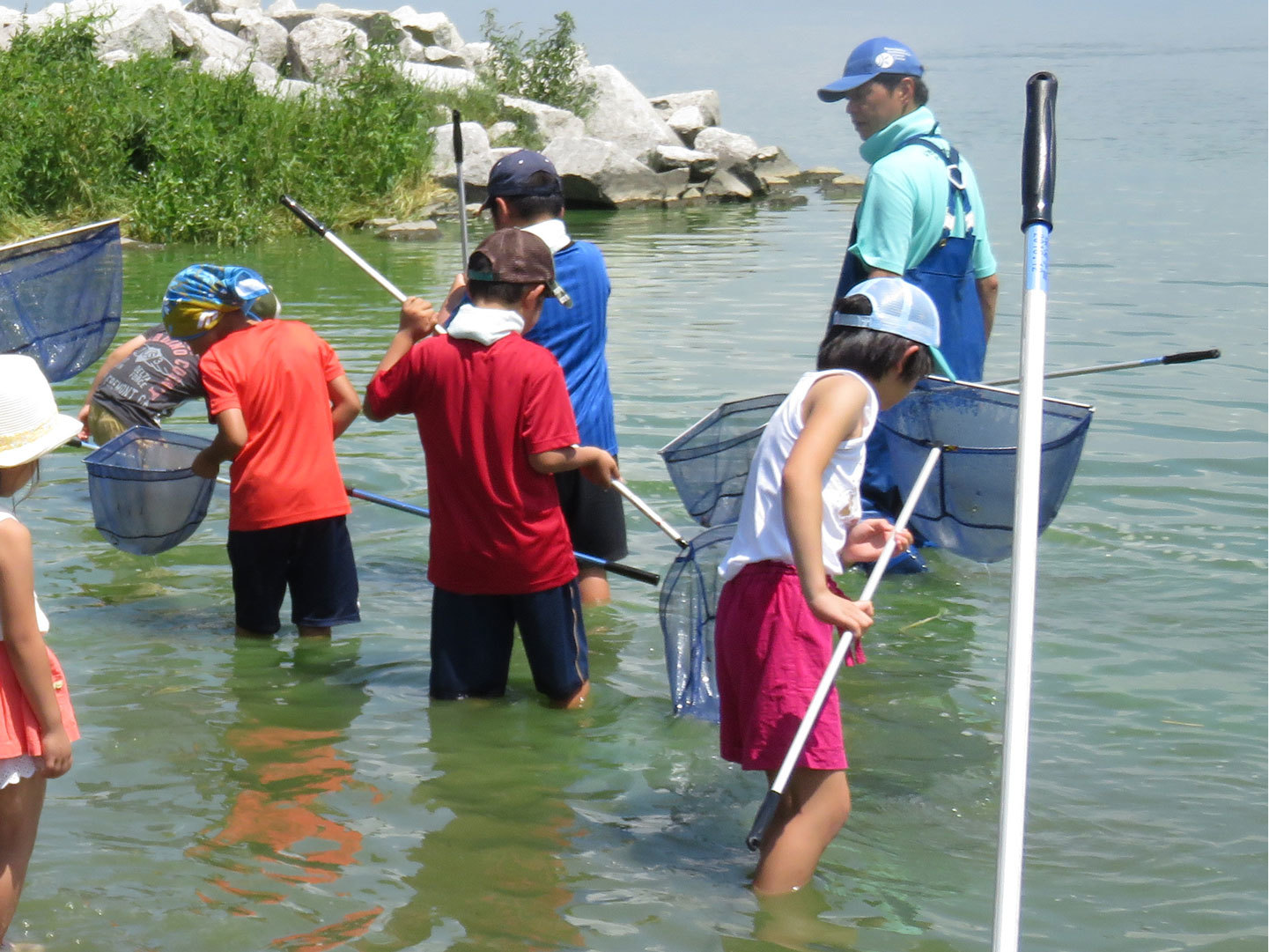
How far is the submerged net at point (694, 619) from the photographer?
497cm

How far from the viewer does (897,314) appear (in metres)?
3.90

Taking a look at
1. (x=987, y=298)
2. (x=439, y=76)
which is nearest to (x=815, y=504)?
(x=987, y=298)

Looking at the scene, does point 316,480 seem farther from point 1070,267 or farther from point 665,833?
point 1070,267

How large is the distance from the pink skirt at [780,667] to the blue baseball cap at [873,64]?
3.05 m

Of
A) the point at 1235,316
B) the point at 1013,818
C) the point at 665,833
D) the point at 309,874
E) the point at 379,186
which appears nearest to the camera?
the point at 1013,818

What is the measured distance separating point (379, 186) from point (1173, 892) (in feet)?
72.1

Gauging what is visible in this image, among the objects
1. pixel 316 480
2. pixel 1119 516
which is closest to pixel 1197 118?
pixel 1119 516

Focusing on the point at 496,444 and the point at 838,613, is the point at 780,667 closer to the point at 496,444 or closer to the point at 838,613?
the point at 838,613

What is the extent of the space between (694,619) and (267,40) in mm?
32473

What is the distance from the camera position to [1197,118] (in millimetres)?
44906

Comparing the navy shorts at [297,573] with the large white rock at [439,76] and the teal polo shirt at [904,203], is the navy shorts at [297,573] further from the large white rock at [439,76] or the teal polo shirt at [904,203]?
the large white rock at [439,76]

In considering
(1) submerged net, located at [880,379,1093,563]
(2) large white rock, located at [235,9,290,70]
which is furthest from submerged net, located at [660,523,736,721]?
(2) large white rock, located at [235,9,290,70]

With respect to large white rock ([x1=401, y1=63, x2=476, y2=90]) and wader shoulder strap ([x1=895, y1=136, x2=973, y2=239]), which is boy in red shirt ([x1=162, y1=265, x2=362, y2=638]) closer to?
wader shoulder strap ([x1=895, y1=136, x2=973, y2=239])

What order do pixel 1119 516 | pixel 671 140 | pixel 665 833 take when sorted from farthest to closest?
pixel 671 140 → pixel 1119 516 → pixel 665 833
